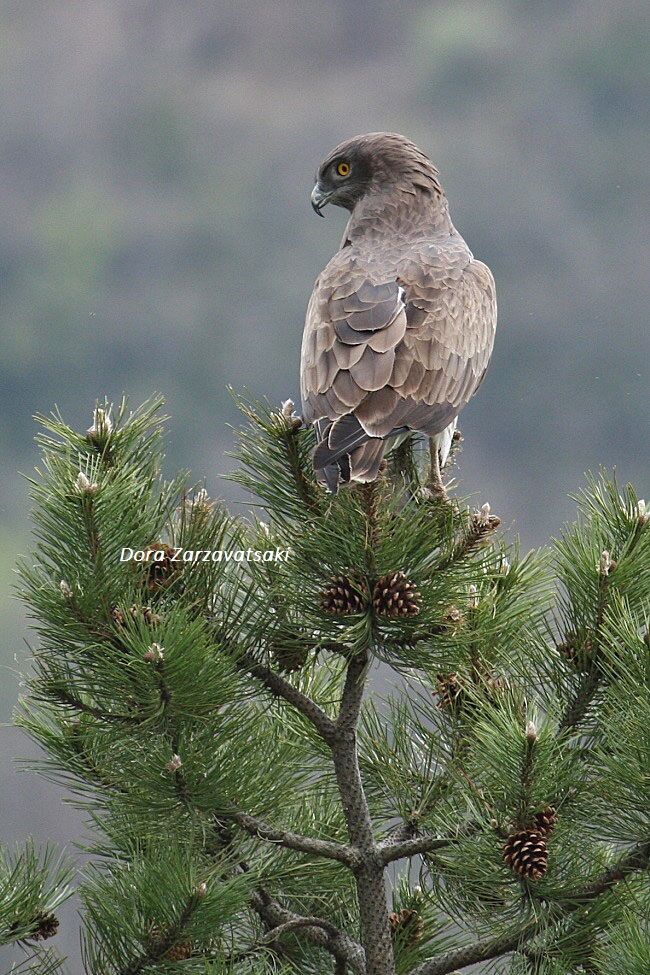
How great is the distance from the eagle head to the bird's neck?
2cm

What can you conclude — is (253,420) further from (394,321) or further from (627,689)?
(627,689)

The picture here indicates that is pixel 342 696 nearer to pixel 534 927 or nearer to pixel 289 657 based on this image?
pixel 289 657

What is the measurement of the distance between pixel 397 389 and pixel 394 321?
0.92 ft

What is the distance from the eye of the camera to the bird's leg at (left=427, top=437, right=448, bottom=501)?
265 cm

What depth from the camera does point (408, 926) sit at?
3.06 metres

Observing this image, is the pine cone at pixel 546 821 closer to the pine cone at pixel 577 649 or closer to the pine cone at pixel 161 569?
the pine cone at pixel 577 649

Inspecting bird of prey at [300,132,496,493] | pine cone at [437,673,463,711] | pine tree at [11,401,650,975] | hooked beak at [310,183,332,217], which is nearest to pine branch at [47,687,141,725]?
pine tree at [11,401,650,975]

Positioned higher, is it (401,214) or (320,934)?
(401,214)

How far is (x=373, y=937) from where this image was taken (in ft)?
8.59

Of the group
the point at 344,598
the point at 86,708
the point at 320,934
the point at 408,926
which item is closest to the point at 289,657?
the point at 344,598

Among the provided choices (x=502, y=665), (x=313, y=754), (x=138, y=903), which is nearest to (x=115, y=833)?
(x=138, y=903)

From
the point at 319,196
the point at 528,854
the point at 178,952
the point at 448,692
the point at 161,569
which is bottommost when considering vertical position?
the point at 178,952

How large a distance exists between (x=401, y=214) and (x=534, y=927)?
2.23 m

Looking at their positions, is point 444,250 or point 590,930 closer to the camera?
point 590,930
